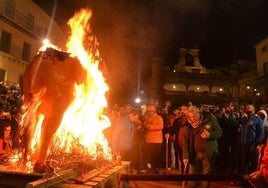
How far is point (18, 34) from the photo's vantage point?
94.7 ft

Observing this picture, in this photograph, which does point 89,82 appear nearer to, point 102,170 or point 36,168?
point 102,170

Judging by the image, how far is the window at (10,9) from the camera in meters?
27.1

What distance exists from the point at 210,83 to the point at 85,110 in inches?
1678

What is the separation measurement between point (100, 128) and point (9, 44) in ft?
79.3

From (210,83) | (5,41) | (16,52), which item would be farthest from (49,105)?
(210,83)

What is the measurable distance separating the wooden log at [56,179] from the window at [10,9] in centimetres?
2650

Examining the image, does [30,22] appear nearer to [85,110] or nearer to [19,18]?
[19,18]

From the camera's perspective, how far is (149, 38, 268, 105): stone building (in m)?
39.6

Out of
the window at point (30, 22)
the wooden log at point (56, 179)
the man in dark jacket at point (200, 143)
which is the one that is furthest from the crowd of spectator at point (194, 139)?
the window at point (30, 22)

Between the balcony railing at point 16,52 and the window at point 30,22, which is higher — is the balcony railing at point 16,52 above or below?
below

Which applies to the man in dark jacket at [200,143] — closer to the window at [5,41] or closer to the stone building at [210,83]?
the window at [5,41]

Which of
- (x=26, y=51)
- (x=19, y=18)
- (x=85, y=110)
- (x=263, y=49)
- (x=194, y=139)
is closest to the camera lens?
(x=85, y=110)

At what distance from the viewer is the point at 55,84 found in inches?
186

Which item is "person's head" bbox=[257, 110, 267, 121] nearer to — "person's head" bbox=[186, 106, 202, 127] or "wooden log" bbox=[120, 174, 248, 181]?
"person's head" bbox=[186, 106, 202, 127]
